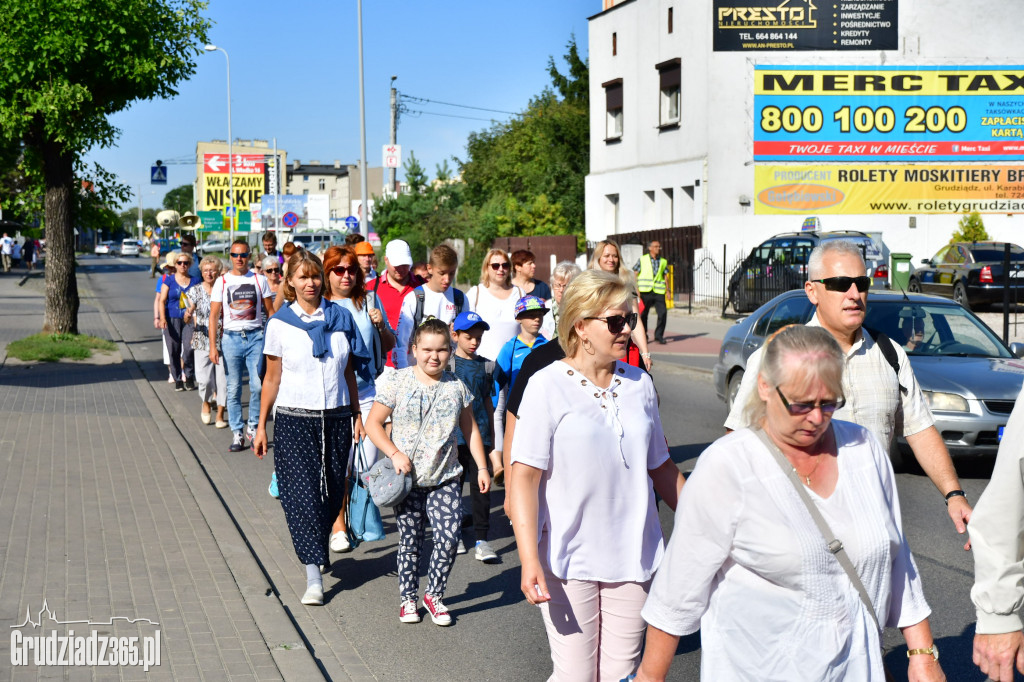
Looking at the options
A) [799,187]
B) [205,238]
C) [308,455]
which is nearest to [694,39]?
[799,187]

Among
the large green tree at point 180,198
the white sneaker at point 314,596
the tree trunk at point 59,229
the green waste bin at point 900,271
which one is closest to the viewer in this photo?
the white sneaker at point 314,596

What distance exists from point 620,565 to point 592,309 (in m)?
0.84

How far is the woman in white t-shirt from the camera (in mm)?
7977

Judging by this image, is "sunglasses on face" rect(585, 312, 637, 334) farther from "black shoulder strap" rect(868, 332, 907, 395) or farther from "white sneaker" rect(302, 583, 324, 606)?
"white sneaker" rect(302, 583, 324, 606)

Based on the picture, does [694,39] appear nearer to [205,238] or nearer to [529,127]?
[529,127]

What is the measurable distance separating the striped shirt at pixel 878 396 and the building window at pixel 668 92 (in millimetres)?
32023

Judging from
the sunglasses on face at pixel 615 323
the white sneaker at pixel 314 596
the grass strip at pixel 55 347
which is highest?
the sunglasses on face at pixel 615 323

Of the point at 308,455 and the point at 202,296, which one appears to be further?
the point at 202,296

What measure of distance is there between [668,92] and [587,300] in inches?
1328

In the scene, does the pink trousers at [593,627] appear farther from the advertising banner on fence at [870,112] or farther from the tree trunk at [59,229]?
the advertising banner on fence at [870,112]

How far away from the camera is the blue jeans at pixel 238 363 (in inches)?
414

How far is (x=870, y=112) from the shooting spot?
1332 inches

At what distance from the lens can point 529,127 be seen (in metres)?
59.7

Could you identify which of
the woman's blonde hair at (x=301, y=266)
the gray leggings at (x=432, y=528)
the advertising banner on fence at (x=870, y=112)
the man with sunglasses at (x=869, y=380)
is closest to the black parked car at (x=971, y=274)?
the advertising banner on fence at (x=870, y=112)
